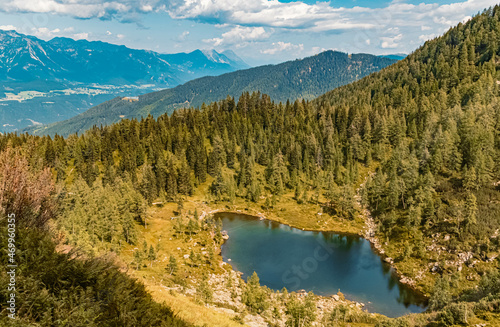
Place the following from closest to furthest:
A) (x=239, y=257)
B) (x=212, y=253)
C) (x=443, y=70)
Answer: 1. (x=212, y=253)
2. (x=239, y=257)
3. (x=443, y=70)

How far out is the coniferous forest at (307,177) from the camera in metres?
15.6

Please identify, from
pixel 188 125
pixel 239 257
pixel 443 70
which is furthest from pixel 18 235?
pixel 443 70

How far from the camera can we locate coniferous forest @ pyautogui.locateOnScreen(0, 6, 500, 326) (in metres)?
15.6

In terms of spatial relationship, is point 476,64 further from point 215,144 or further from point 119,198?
point 119,198

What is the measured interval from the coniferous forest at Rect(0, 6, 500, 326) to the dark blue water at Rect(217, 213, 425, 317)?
6.24 meters

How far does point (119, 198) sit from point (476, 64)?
193936 millimetres

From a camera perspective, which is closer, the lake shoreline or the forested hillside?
the forested hillside

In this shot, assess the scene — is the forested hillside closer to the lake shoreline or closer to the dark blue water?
the dark blue water

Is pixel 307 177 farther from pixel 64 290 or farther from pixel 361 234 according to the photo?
pixel 64 290

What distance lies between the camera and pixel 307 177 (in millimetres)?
126688

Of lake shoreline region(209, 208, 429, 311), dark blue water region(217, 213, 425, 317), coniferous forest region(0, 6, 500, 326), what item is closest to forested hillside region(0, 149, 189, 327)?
coniferous forest region(0, 6, 500, 326)

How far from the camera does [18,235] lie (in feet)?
49.1

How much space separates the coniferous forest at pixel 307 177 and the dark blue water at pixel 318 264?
624 cm

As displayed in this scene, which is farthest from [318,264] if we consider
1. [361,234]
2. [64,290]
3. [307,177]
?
[64,290]
